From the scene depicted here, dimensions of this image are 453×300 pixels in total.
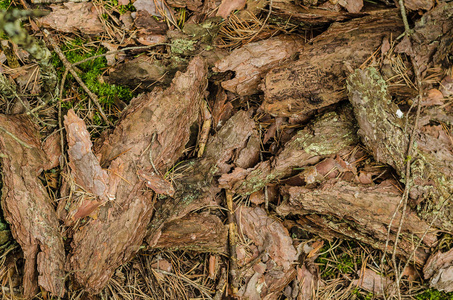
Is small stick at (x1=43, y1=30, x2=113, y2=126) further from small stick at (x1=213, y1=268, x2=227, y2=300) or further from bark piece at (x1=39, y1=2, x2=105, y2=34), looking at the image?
small stick at (x1=213, y1=268, x2=227, y2=300)

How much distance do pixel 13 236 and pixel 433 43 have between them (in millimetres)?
3381

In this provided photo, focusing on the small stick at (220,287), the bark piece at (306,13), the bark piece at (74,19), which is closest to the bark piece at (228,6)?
the bark piece at (306,13)

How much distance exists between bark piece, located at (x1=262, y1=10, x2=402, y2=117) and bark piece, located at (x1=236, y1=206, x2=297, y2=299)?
1036 mm

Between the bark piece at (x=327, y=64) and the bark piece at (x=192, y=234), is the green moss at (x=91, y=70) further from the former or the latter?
the bark piece at (x=327, y=64)

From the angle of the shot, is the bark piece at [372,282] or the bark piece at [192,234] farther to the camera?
the bark piece at [372,282]

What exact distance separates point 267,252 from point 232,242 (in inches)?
13.0

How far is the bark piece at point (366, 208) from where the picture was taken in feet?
8.29

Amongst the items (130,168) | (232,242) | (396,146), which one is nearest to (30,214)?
(130,168)

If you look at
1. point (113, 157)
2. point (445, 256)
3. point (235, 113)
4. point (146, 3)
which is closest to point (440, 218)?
point (445, 256)

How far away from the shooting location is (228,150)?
280cm

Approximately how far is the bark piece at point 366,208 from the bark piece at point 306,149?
224mm

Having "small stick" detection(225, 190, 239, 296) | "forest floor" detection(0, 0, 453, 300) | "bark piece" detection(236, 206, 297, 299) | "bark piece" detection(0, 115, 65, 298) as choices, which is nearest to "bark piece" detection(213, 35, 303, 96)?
"forest floor" detection(0, 0, 453, 300)

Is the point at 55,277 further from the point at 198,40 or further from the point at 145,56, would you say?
the point at 198,40

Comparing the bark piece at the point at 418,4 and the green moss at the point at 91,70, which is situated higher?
the green moss at the point at 91,70
